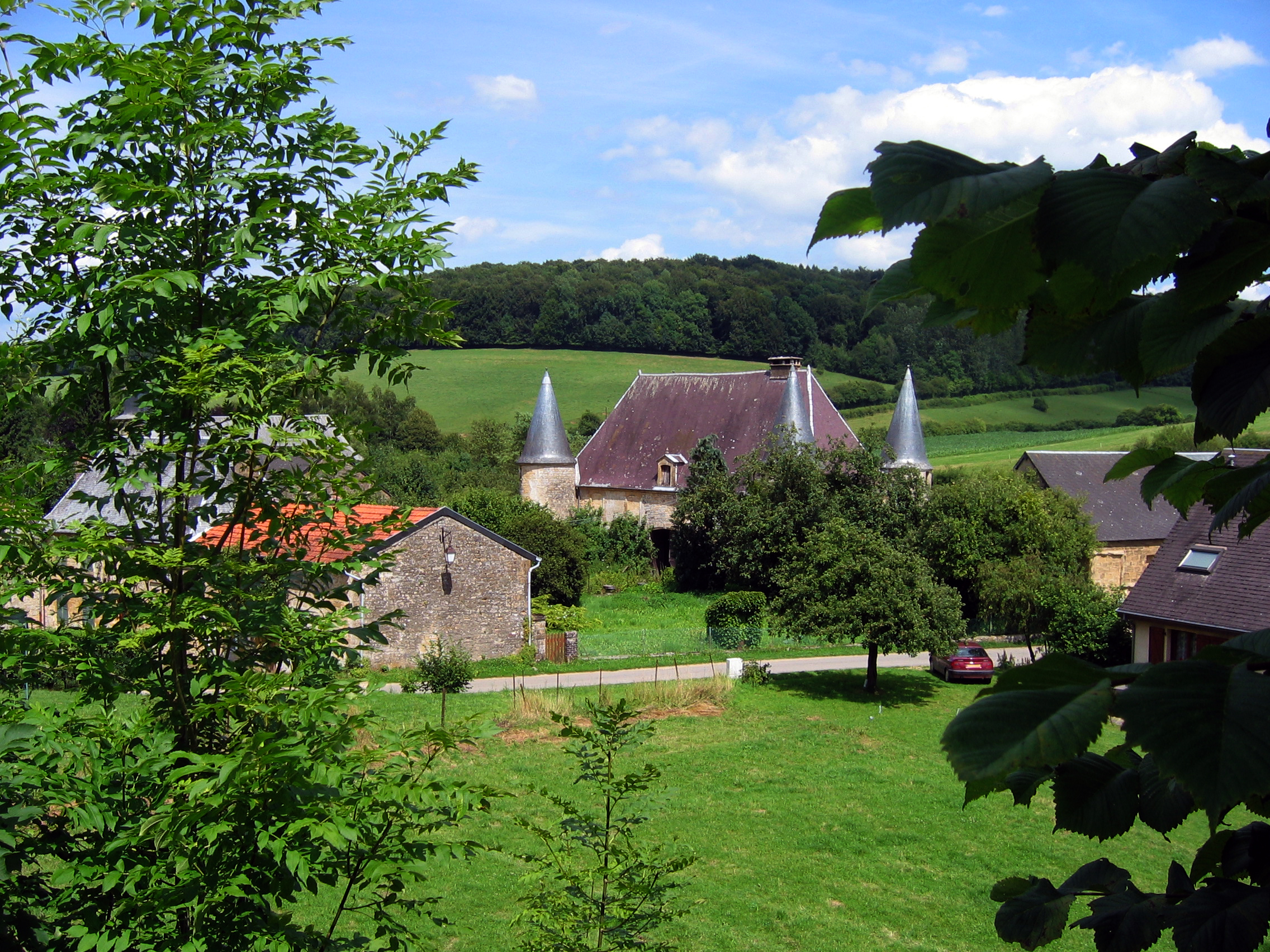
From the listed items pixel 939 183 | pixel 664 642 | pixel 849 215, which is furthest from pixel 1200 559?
pixel 939 183

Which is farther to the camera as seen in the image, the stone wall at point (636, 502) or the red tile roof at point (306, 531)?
the stone wall at point (636, 502)

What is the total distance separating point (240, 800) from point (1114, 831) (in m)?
3.47

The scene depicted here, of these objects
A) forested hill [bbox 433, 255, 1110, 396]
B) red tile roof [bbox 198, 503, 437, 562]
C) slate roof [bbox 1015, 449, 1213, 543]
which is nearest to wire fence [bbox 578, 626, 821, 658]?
slate roof [bbox 1015, 449, 1213, 543]

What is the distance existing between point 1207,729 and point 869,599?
2370cm

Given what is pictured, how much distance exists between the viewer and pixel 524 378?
8369cm

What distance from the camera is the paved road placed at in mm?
25391

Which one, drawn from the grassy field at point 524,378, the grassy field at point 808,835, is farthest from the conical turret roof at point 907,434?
the grassy field at point 524,378

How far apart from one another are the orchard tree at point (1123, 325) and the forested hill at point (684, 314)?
73482 mm

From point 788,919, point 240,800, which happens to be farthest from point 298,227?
point 788,919

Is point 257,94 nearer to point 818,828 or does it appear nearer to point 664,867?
point 664,867

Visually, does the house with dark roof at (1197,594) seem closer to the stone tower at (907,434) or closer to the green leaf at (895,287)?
the stone tower at (907,434)

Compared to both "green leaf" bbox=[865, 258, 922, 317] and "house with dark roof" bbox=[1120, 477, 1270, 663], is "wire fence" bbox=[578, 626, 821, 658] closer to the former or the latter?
"house with dark roof" bbox=[1120, 477, 1270, 663]

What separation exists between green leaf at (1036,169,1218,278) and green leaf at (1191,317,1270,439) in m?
0.27

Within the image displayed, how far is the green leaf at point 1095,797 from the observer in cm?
126
